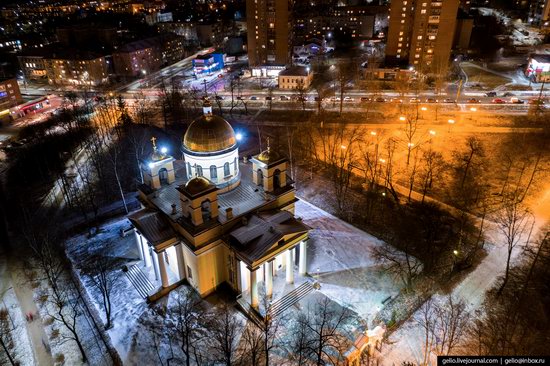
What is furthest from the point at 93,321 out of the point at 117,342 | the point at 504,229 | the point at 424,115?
the point at 424,115

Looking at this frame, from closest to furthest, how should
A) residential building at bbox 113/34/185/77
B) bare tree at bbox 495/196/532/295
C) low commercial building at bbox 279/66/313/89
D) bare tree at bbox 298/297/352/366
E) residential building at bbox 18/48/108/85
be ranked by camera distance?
1. bare tree at bbox 298/297/352/366
2. bare tree at bbox 495/196/532/295
3. low commercial building at bbox 279/66/313/89
4. residential building at bbox 18/48/108/85
5. residential building at bbox 113/34/185/77

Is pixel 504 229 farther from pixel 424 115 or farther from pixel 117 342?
pixel 117 342

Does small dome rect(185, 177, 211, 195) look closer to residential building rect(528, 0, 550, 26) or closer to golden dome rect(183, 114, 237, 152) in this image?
golden dome rect(183, 114, 237, 152)

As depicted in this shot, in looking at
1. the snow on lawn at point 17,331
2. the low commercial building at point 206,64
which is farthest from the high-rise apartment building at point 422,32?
the snow on lawn at point 17,331

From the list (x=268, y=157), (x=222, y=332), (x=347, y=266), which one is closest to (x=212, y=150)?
(x=268, y=157)

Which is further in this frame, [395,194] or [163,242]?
[395,194]

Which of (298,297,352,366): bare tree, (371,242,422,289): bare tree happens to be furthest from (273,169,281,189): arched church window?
(371,242,422,289): bare tree
